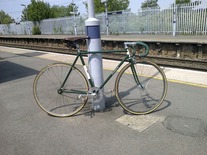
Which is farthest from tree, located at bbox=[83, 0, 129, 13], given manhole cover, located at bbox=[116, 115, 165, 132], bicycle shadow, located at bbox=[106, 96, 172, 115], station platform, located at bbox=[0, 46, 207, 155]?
manhole cover, located at bbox=[116, 115, 165, 132]

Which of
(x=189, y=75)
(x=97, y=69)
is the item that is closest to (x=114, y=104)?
(x=97, y=69)

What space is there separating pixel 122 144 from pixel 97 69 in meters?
1.44

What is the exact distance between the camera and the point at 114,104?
427 centimetres

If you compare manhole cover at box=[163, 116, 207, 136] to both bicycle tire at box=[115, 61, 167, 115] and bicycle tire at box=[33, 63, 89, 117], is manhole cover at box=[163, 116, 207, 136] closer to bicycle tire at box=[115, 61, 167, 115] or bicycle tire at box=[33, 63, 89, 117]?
bicycle tire at box=[115, 61, 167, 115]

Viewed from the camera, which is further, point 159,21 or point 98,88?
point 159,21

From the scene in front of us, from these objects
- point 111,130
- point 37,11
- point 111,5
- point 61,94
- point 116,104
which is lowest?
point 111,130

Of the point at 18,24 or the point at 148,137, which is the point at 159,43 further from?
the point at 18,24

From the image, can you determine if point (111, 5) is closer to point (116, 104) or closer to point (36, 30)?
point (36, 30)

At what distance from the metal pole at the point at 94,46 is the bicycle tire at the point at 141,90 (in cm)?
41

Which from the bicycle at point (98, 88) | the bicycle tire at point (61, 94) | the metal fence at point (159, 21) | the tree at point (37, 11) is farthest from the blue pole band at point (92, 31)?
the tree at point (37, 11)

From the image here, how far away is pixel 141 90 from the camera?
163 inches

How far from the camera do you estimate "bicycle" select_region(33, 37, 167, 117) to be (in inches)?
144

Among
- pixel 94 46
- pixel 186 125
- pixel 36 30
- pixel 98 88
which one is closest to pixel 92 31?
pixel 94 46

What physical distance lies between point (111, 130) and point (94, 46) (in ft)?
4.82
